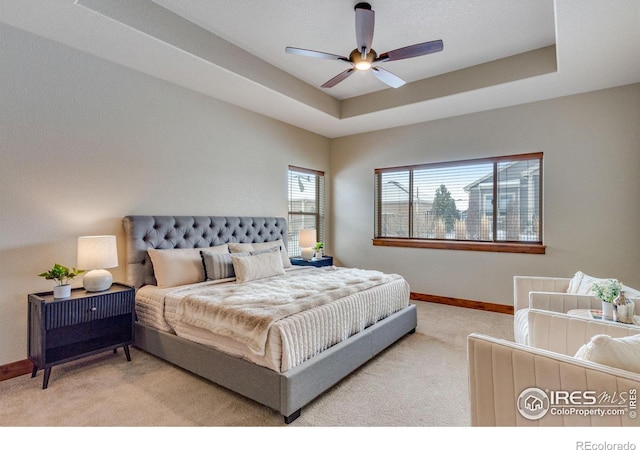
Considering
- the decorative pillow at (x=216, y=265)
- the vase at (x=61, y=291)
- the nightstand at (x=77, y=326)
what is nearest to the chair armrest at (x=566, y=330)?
the decorative pillow at (x=216, y=265)

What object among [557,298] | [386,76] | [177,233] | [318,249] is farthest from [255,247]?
[557,298]

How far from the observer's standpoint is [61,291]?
2.63m

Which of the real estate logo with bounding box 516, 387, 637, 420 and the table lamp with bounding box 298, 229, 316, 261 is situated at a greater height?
the table lamp with bounding box 298, 229, 316, 261

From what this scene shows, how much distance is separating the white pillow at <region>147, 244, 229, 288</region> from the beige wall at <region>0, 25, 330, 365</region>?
440 millimetres

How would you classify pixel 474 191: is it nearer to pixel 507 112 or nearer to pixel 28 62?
pixel 507 112

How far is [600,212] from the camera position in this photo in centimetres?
390

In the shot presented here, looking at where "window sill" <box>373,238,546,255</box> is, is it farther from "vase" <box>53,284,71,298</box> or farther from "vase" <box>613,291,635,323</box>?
"vase" <box>53,284,71,298</box>

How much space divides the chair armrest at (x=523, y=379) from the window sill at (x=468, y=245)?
3.46 meters

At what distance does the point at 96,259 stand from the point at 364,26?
2.87 meters

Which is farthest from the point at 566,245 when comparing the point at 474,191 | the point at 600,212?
the point at 474,191

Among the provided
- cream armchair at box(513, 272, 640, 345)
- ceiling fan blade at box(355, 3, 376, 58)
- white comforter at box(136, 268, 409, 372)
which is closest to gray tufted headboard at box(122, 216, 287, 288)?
white comforter at box(136, 268, 409, 372)

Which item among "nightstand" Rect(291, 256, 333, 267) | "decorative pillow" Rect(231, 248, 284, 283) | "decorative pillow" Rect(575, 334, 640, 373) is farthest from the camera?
"nightstand" Rect(291, 256, 333, 267)

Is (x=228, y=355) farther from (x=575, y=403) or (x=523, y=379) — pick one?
(x=575, y=403)

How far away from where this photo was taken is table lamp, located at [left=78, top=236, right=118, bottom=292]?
9.02 ft
